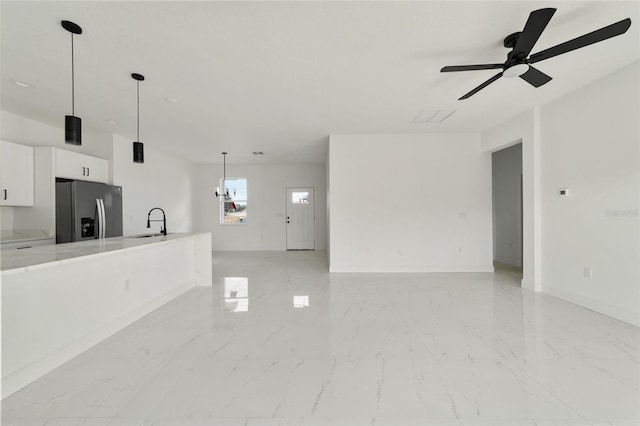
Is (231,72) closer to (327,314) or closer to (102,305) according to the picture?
(102,305)

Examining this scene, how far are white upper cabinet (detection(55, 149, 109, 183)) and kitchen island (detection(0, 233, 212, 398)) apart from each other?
240 cm

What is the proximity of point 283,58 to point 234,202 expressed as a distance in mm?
6849

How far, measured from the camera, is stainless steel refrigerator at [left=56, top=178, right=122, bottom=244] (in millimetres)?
4277

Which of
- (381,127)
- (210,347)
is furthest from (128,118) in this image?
(381,127)

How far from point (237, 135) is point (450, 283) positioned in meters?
4.79

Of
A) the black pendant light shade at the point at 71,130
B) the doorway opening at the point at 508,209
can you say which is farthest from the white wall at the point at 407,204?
the black pendant light shade at the point at 71,130

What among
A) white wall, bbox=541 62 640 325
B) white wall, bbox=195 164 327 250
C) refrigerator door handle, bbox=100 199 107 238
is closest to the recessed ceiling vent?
white wall, bbox=541 62 640 325

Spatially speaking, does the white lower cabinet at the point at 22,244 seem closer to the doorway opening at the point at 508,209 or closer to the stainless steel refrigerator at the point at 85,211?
the stainless steel refrigerator at the point at 85,211

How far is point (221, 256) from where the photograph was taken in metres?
7.81

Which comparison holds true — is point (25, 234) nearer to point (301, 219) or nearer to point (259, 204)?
point (259, 204)

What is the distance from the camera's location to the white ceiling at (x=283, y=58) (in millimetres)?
2109

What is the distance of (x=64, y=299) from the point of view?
228cm

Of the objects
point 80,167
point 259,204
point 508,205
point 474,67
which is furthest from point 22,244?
point 508,205

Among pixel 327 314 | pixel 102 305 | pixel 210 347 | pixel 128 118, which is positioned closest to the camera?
pixel 210 347
